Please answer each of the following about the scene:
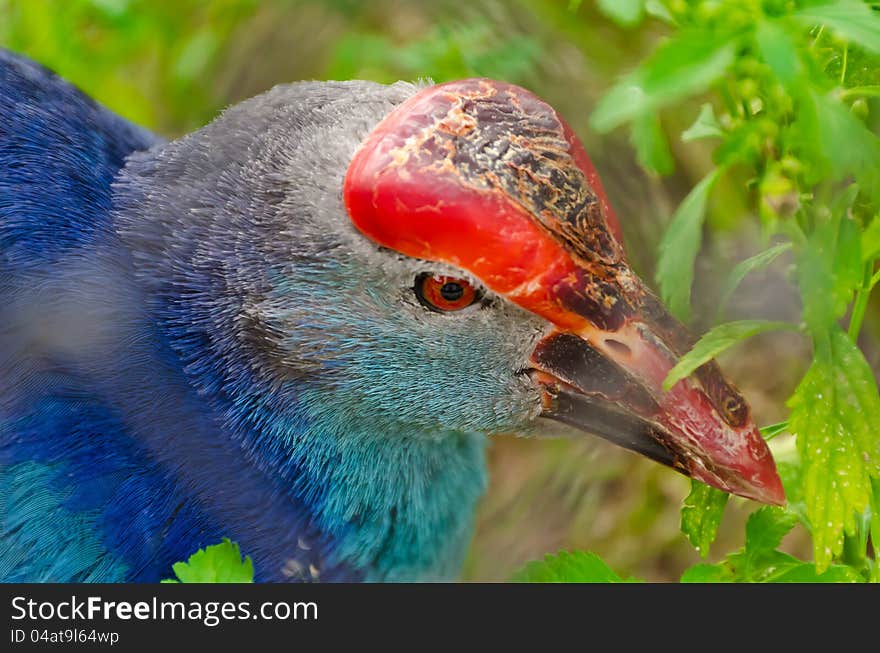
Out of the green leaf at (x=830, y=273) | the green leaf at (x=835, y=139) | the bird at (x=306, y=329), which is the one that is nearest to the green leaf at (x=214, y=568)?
the bird at (x=306, y=329)

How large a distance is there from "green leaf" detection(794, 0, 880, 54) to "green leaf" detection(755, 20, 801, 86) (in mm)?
86

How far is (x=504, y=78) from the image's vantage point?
3.41 meters

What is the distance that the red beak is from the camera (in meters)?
2.20

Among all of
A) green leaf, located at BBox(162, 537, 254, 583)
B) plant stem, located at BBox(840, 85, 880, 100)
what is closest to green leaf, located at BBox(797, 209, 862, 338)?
Answer: plant stem, located at BBox(840, 85, 880, 100)

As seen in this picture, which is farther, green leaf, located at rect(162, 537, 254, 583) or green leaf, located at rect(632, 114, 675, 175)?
green leaf, located at rect(162, 537, 254, 583)

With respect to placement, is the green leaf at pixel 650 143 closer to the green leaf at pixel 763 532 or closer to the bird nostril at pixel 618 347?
the bird nostril at pixel 618 347

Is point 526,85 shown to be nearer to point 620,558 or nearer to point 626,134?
point 626,134

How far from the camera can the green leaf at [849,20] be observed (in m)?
1.72

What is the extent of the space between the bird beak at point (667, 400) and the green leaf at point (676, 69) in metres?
0.65

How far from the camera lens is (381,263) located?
2.30 m

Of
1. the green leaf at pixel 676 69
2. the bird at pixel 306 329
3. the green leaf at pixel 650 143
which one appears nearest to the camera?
the green leaf at pixel 676 69

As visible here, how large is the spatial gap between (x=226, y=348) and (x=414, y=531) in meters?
0.64

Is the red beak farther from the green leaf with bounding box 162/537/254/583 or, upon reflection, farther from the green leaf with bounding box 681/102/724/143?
the green leaf with bounding box 162/537/254/583

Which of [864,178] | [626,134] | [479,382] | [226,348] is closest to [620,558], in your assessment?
[626,134]
